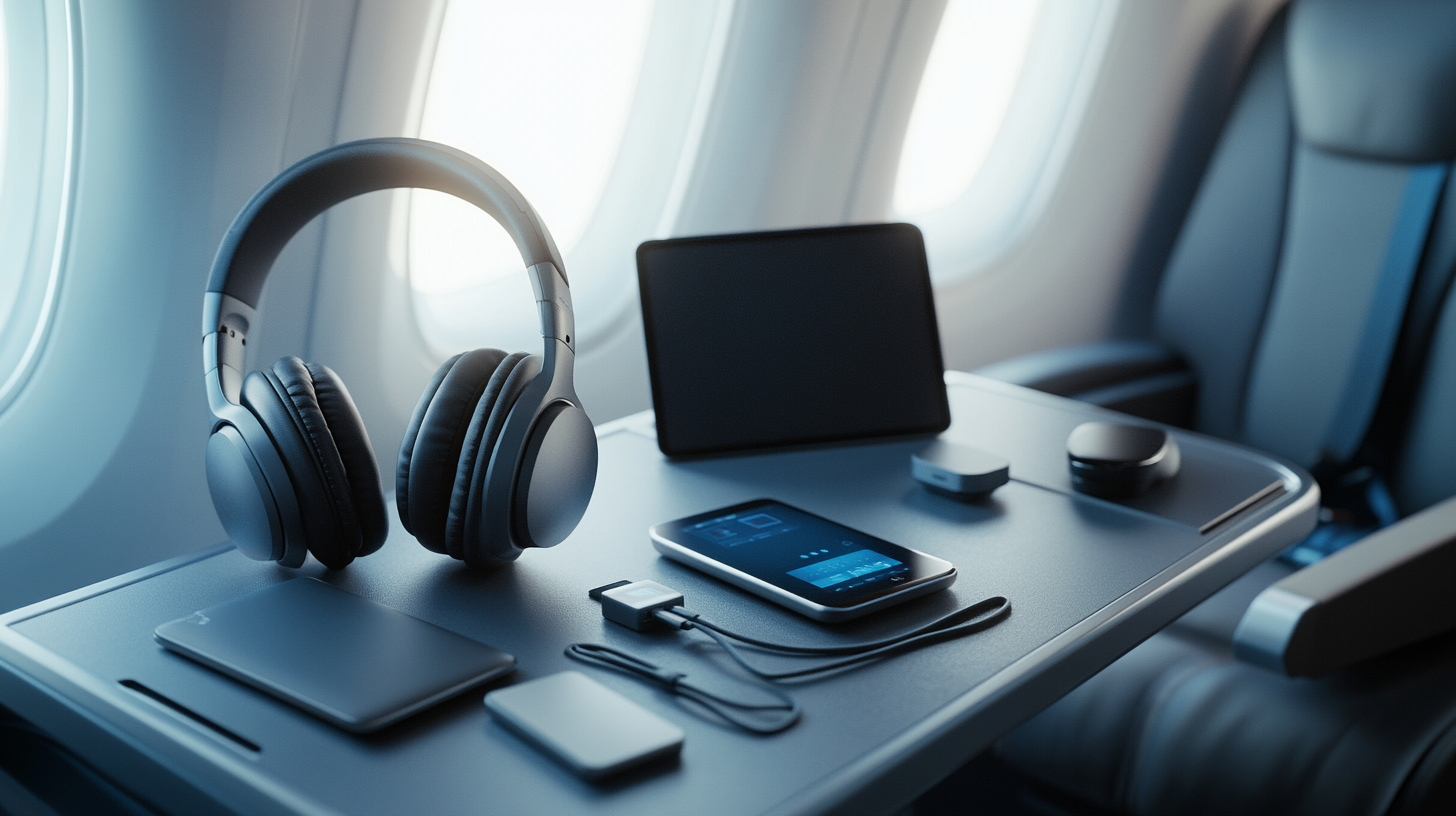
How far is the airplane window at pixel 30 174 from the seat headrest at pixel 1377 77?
162cm

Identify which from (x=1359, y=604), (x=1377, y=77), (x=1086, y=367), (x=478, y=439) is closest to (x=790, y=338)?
(x=478, y=439)

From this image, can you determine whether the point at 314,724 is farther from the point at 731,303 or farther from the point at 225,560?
the point at 731,303

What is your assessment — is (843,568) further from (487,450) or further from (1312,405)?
(1312,405)

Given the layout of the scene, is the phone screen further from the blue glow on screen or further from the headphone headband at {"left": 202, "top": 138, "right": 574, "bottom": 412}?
the headphone headband at {"left": 202, "top": 138, "right": 574, "bottom": 412}

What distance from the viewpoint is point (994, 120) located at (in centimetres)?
225

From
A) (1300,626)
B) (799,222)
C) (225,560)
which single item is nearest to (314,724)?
(225,560)

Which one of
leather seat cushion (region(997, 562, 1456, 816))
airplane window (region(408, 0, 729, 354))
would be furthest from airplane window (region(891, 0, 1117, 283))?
leather seat cushion (region(997, 562, 1456, 816))

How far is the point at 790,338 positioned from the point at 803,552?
33 centimetres

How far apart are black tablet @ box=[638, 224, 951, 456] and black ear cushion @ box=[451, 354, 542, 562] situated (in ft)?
1.01

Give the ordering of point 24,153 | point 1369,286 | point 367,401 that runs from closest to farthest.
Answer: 1. point 24,153
2. point 367,401
3. point 1369,286

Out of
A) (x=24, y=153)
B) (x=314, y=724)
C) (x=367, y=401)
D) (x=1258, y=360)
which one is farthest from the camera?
(x=1258, y=360)

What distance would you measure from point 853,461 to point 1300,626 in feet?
1.33

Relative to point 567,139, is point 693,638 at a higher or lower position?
lower

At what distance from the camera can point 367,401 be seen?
1325 millimetres
